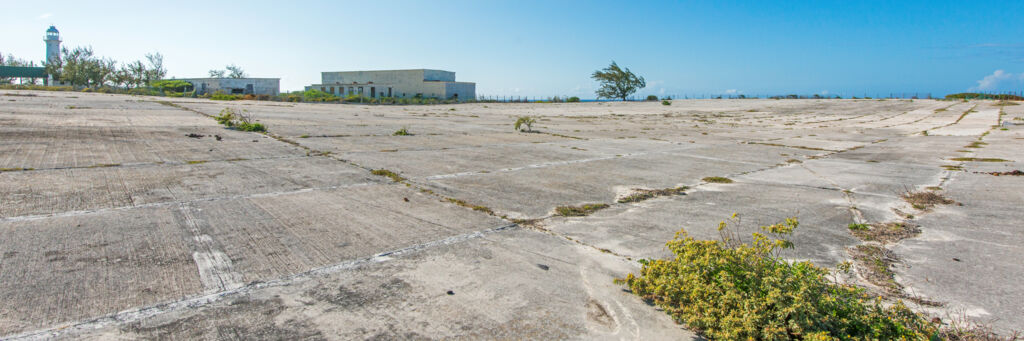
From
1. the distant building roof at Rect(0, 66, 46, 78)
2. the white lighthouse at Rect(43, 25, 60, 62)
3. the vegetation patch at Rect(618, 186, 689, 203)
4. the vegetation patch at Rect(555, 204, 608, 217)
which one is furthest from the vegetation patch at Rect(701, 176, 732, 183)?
the white lighthouse at Rect(43, 25, 60, 62)

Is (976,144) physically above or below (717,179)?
above

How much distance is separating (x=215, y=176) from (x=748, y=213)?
7030 mm

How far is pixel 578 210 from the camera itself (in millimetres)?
5934

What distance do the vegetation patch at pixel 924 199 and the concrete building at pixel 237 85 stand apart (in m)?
75.0

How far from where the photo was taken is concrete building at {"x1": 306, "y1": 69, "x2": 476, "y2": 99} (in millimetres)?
68938

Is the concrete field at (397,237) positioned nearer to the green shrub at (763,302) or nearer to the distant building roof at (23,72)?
the green shrub at (763,302)

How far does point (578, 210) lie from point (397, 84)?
229 feet

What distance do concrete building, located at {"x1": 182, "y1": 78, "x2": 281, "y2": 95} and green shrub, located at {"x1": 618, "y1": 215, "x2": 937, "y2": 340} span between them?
75.9 meters

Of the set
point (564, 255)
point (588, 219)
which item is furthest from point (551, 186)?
point (564, 255)

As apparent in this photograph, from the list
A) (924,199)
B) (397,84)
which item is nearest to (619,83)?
(397,84)

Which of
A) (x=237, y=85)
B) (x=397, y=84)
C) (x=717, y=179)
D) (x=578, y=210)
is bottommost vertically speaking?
(x=578, y=210)

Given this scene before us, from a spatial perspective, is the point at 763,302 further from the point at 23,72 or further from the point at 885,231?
the point at 23,72

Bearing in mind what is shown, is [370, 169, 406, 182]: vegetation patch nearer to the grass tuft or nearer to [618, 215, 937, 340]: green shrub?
[618, 215, 937, 340]: green shrub

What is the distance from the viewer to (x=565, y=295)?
3.46m
